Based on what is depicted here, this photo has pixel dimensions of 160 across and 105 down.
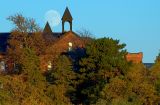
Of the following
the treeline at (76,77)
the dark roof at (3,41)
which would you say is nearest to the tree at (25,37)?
the treeline at (76,77)

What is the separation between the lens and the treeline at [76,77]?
191ft

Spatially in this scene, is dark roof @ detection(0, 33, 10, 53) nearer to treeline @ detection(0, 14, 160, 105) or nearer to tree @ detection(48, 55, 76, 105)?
treeline @ detection(0, 14, 160, 105)

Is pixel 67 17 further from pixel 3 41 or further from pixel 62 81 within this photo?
pixel 62 81

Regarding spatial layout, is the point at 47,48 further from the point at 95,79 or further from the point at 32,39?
the point at 95,79

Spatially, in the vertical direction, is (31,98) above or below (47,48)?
below

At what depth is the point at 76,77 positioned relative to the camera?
6562cm

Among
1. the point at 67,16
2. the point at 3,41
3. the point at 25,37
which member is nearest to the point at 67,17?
the point at 67,16

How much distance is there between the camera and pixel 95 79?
2530 inches

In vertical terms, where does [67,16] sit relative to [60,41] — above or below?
above

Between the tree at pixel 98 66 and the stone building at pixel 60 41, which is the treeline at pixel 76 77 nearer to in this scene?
the tree at pixel 98 66

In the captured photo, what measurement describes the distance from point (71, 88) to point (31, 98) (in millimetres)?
9936

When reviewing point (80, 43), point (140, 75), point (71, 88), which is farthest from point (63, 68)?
point (80, 43)

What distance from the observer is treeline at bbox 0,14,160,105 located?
191 ft

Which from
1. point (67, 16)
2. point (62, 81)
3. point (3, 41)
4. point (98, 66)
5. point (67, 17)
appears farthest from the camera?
point (67, 16)
